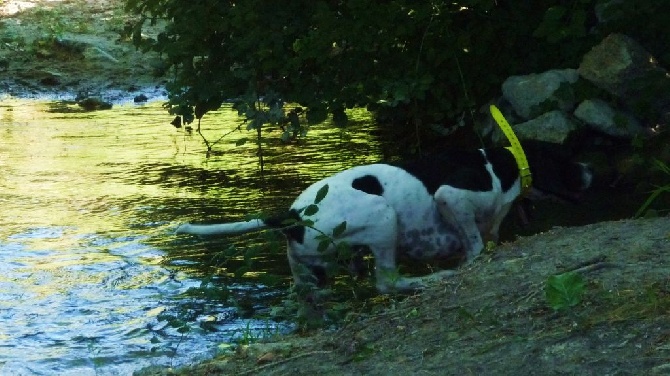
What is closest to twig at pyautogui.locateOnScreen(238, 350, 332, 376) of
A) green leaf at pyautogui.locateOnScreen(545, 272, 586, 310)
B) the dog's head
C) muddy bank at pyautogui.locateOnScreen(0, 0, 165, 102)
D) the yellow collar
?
green leaf at pyautogui.locateOnScreen(545, 272, 586, 310)

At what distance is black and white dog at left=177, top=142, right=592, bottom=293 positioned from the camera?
6.50 meters

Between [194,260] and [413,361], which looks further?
[194,260]

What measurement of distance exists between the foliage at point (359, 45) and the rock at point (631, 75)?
0.23 m

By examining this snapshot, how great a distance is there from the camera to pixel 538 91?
11.1 metres

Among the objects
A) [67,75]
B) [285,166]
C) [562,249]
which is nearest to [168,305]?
[562,249]

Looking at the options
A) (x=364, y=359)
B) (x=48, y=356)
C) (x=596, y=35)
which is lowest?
(x=48, y=356)

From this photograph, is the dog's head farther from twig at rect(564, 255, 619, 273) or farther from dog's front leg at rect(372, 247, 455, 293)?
twig at rect(564, 255, 619, 273)

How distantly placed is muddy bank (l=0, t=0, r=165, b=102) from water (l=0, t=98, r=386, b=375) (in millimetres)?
2662

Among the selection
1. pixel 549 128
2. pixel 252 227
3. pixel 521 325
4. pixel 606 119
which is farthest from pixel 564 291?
pixel 606 119

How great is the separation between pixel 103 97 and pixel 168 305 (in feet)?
39.0

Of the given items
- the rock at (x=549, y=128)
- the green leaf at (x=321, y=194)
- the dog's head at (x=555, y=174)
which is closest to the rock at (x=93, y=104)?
the rock at (x=549, y=128)

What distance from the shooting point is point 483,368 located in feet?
13.7

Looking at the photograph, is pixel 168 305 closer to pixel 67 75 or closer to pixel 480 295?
pixel 480 295

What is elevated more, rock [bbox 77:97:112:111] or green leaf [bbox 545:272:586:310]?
green leaf [bbox 545:272:586:310]
